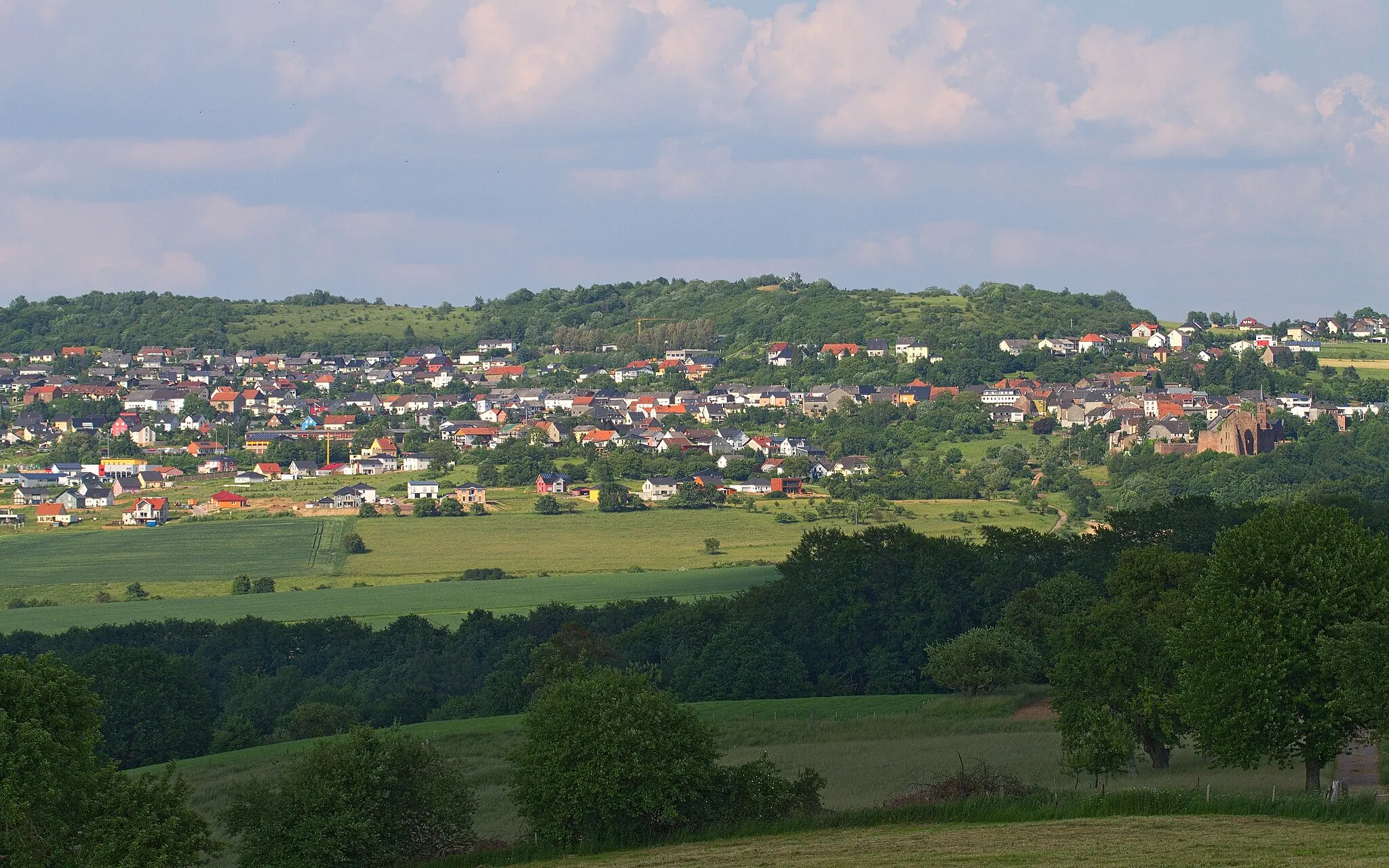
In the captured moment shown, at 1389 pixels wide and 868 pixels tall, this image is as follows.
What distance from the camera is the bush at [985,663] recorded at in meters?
44.2

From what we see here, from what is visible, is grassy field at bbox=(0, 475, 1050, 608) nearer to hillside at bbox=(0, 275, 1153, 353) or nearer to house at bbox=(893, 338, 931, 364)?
house at bbox=(893, 338, 931, 364)

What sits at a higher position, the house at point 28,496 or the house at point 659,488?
the house at point 28,496

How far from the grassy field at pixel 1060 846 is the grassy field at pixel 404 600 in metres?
Result: 40.4

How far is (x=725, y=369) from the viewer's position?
166 metres

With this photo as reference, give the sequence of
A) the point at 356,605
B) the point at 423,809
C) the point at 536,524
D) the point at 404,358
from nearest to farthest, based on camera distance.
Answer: the point at 423,809 < the point at 356,605 < the point at 536,524 < the point at 404,358

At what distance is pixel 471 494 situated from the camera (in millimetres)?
98625

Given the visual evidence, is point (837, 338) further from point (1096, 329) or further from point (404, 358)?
point (404, 358)

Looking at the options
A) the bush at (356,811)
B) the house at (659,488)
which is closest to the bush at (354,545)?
the house at (659,488)

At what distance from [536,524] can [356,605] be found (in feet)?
78.6

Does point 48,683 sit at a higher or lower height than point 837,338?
lower

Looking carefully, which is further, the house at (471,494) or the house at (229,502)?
the house at (229,502)

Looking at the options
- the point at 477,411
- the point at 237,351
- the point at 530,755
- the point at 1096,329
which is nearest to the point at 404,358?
the point at 237,351

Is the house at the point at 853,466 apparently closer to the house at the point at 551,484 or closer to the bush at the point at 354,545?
the house at the point at 551,484

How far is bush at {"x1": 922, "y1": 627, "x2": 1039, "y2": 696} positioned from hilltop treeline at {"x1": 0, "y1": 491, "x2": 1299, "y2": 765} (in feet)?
10.7
